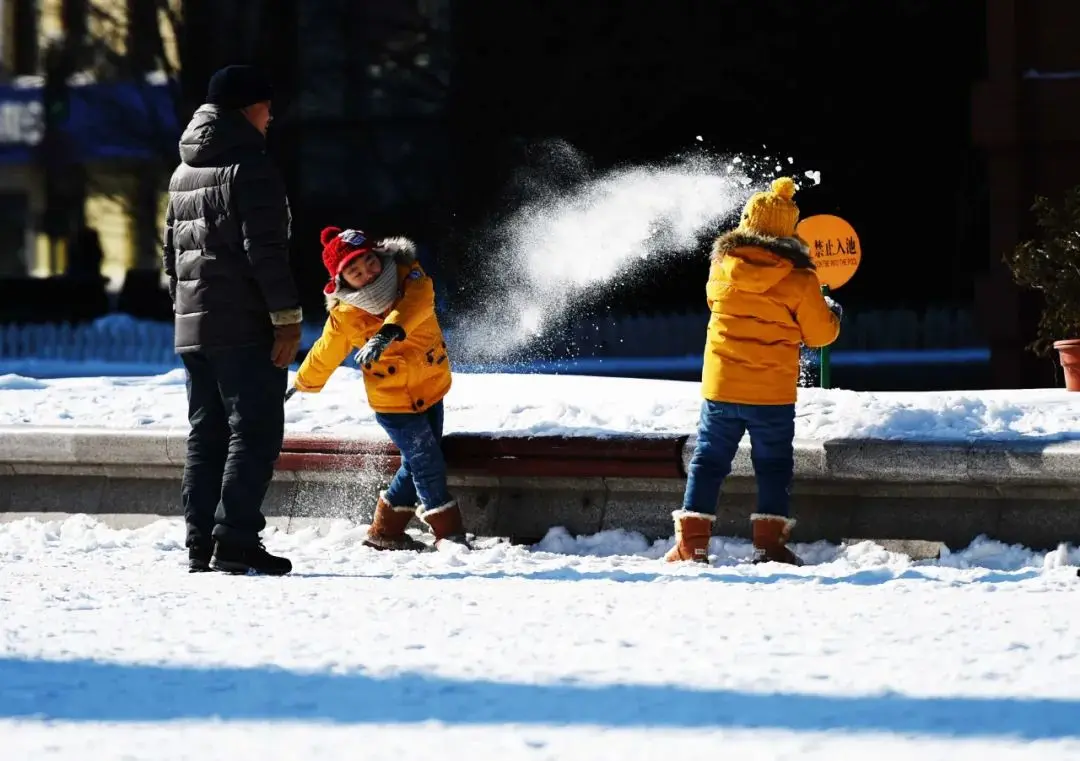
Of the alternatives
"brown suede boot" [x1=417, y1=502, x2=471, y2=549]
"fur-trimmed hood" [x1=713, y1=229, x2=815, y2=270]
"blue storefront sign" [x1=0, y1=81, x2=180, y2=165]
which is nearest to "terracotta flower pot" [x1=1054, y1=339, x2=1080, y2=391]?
"fur-trimmed hood" [x1=713, y1=229, x2=815, y2=270]

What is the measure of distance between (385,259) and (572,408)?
132cm

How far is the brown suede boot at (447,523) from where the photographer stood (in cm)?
773

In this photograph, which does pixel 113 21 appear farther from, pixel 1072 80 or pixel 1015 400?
pixel 1015 400

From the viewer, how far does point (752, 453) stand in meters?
7.31

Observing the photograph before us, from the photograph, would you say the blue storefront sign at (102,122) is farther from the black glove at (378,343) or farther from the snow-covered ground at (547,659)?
the snow-covered ground at (547,659)

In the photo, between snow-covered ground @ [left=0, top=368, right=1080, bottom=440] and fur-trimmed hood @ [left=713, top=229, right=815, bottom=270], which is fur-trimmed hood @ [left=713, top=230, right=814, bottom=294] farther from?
snow-covered ground @ [left=0, top=368, right=1080, bottom=440]

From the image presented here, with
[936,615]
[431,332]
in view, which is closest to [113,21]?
[431,332]

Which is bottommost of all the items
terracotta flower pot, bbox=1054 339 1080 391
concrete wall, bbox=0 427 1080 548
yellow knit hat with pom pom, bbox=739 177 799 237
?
concrete wall, bbox=0 427 1080 548

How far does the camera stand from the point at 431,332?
783 centimetres

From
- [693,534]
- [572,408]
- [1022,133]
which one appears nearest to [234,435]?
[693,534]

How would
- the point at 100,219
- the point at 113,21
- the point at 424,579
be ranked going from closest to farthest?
the point at 424,579 → the point at 113,21 → the point at 100,219

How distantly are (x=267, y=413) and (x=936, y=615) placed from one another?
8.70ft

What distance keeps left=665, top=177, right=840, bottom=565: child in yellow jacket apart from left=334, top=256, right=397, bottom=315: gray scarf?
1.31m

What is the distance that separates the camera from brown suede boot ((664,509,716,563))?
7262mm
